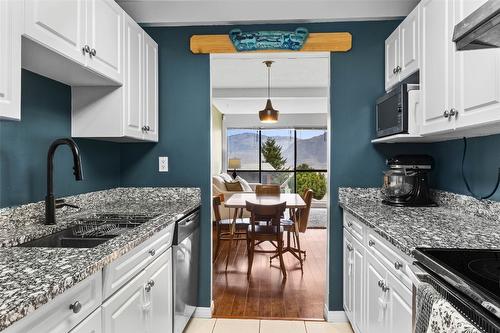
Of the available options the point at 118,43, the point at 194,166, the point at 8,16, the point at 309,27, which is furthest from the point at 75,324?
the point at 309,27

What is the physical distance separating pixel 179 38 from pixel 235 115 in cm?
620

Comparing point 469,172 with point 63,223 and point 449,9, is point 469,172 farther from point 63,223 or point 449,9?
point 63,223

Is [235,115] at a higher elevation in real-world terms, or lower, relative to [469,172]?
higher

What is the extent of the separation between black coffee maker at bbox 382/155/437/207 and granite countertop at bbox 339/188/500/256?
79 millimetres

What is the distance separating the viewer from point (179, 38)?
2.83 m

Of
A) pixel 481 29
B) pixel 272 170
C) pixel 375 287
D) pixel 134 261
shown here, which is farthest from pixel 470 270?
pixel 272 170

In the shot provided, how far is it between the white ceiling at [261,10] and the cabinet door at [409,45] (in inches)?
14.4

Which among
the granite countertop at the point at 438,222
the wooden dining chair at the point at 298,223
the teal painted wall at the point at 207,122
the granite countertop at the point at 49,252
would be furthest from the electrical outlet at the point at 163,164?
the wooden dining chair at the point at 298,223

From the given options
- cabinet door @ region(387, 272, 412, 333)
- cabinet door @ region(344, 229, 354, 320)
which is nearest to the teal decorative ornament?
cabinet door @ region(344, 229, 354, 320)

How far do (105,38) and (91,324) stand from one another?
1526mm

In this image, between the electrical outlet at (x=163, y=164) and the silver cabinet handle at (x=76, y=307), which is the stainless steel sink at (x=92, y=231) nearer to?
the silver cabinet handle at (x=76, y=307)

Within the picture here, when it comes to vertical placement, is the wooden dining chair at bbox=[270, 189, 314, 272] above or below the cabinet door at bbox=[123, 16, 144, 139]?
below

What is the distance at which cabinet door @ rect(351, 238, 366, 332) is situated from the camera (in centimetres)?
212

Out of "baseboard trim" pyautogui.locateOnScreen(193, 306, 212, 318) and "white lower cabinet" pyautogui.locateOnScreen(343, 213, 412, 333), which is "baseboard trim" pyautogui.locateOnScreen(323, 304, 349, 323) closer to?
"white lower cabinet" pyautogui.locateOnScreen(343, 213, 412, 333)
